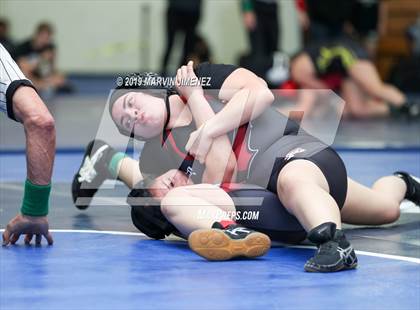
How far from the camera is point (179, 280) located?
11.9ft

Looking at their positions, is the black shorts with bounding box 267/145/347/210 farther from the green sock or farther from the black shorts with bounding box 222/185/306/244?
the green sock

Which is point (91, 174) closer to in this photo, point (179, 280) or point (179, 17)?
point (179, 280)

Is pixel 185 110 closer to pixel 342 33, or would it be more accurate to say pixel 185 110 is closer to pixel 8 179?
pixel 8 179

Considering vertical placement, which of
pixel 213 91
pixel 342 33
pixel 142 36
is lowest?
pixel 142 36

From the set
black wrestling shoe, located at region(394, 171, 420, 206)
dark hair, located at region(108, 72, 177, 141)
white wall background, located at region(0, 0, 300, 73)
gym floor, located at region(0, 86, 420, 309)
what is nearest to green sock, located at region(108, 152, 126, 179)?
gym floor, located at region(0, 86, 420, 309)

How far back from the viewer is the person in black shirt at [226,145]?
4.21 m

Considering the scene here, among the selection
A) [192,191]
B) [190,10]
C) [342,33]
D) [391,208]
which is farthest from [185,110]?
[190,10]

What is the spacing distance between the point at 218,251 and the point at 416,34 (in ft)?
33.4

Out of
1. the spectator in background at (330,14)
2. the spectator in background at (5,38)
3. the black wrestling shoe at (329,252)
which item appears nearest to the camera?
the black wrestling shoe at (329,252)

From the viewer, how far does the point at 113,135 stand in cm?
622

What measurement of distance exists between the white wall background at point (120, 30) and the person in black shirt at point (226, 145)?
36.0 feet

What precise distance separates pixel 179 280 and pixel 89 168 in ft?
6.00

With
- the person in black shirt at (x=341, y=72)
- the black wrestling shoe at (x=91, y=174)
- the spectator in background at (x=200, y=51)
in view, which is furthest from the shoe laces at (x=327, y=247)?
the spectator in background at (x=200, y=51)

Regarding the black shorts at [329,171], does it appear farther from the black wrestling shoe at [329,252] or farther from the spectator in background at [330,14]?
the spectator in background at [330,14]
